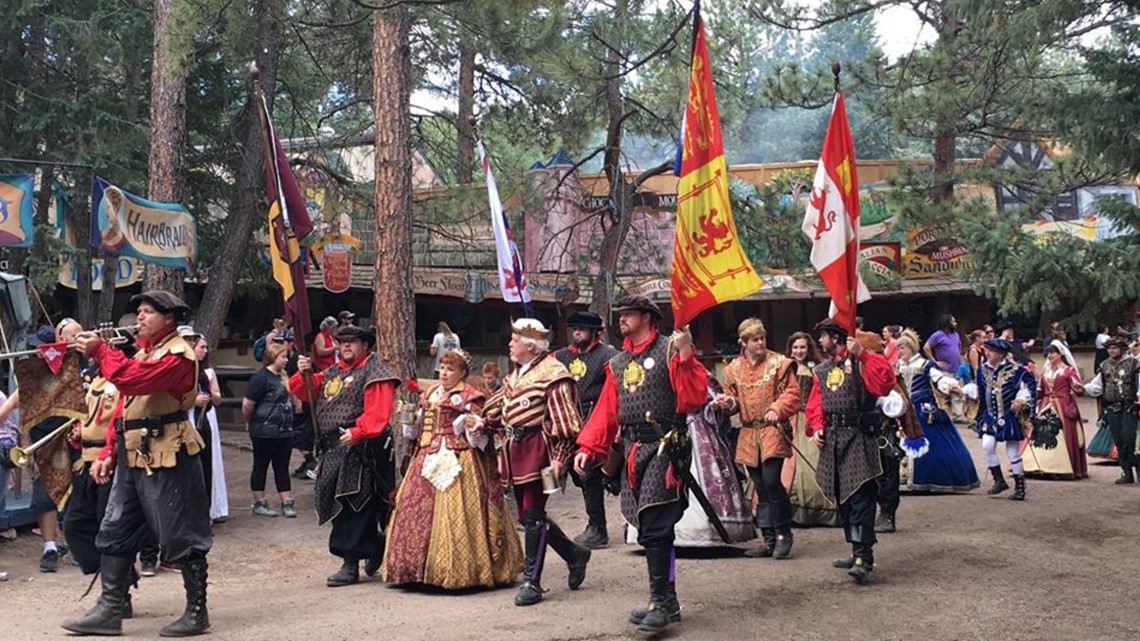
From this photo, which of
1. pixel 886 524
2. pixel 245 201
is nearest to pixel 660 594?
pixel 886 524

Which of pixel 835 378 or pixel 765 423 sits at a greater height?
pixel 835 378

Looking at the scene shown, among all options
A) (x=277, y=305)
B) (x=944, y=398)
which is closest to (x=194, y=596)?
A: (x=944, y=398)

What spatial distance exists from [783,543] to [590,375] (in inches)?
84.9

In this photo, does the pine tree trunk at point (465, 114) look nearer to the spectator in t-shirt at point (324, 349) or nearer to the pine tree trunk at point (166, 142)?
the spectator in t-shirt at point (324, 349)

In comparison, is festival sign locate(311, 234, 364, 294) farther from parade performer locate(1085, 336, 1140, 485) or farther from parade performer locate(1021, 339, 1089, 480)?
parade performer locate(1085, 336, 1140, 485)

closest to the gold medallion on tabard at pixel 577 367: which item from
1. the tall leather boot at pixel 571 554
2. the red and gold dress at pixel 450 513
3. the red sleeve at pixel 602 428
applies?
the red and gold dress at pixel 450 513

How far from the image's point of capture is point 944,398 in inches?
594

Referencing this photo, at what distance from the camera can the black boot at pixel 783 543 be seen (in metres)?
10.1

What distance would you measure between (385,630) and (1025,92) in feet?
39.1

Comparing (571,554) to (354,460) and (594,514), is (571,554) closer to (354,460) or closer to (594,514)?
(354,460)

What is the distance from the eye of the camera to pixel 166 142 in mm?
13898

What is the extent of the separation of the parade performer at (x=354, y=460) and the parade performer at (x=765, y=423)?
2546mm

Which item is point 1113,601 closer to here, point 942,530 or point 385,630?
point 942,530

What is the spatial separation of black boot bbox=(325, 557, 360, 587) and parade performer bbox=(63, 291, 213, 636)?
5.51ft
